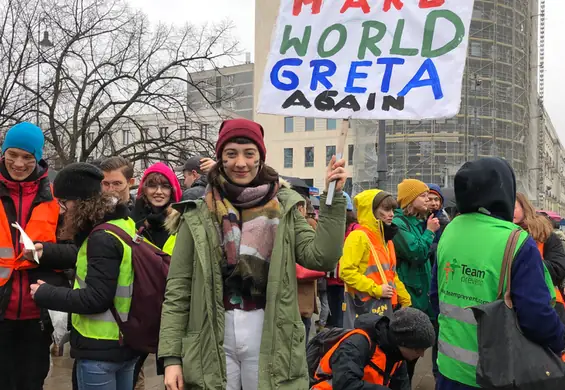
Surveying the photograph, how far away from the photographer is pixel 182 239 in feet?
7.29

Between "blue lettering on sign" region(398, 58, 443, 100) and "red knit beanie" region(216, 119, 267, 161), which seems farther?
"blue lettering on sign" region(398, 58, 443, 100)

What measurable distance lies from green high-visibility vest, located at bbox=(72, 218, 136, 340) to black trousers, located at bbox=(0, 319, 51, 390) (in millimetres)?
621

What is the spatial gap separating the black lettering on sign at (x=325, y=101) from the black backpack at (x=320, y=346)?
4.90 feet

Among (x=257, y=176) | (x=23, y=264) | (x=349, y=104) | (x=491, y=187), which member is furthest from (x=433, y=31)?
(x=23, y=264)

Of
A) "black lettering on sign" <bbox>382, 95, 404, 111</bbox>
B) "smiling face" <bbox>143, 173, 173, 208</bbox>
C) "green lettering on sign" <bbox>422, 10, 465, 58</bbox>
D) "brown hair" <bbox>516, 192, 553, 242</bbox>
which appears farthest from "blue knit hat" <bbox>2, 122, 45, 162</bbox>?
"brown hair" <bbox>516, 192, 553, 242</bbox>

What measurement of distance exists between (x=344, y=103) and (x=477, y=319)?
121 cm

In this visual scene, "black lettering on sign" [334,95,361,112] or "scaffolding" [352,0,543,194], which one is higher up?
"scaffolding" [352,0,543,194]

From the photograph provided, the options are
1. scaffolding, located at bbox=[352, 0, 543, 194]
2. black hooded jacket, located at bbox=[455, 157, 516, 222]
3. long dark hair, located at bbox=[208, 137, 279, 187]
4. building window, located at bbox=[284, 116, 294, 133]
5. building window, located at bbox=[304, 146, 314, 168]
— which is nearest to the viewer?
long dark hair, located at bbox=[208, 137, 279, 187]

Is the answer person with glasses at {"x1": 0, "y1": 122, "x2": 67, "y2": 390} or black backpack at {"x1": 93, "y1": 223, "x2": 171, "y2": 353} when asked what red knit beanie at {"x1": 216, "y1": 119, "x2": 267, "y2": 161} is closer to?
black backpack at {"x1": 93, "y1": 223, "x2": 171, "y2": 353}

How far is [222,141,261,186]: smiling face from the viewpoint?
2.26 metres

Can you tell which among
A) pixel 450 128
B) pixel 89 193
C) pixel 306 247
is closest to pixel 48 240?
pixel 89 193

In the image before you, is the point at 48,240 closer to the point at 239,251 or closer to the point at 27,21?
the point at 239,251

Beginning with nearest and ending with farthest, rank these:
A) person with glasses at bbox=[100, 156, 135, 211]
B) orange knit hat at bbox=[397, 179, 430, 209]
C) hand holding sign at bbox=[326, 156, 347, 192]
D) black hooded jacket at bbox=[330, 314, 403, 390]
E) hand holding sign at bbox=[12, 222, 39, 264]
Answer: hand holding sign at bbox=[326, 156, 347, 192]
hand holding sign at bbox=[12, 222, 39, 264]
black hooded jacket at bbox=[330, 314, 403, 390]
person with glasses at bbox=[100, 156, 135, 211]
orange knit hat at bbox=[397, 179, 430, 209]

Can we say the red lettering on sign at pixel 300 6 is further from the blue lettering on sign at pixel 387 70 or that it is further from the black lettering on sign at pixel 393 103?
the black lettering on sign at pixel 393 103
